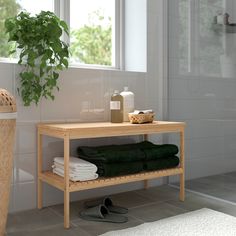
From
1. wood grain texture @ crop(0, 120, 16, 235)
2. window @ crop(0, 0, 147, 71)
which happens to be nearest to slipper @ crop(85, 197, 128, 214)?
wood grain texture @ crop(0, 120, 16, 235)

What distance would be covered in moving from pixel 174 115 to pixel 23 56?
1.23 metres

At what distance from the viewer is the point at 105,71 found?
234 centimetres

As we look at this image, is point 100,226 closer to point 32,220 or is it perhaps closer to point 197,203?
point 32,220

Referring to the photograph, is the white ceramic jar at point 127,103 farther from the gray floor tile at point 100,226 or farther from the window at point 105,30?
the gray floor tile at point 100,226

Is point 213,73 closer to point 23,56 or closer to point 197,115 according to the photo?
point 197,115

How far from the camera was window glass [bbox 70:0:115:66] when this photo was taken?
243 centimetres

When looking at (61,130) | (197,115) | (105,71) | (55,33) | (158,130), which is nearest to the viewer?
(61,130)

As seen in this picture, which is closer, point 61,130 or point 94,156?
point 61,130

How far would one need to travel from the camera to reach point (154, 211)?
6.66 feet

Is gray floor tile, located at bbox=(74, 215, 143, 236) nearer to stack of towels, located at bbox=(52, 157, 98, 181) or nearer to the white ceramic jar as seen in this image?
stack of towels, located at bbox=(52, 157, 98, 181)

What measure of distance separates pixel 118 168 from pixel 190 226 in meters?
0.50

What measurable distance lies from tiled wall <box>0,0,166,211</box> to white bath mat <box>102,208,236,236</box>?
24.9 inches

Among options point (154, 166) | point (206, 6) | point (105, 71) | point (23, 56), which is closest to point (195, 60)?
point (206, 6)

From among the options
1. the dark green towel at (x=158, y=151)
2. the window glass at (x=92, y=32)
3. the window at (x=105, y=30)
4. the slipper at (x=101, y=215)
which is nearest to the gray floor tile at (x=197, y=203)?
the dark green towel at (x=158, y=151)
